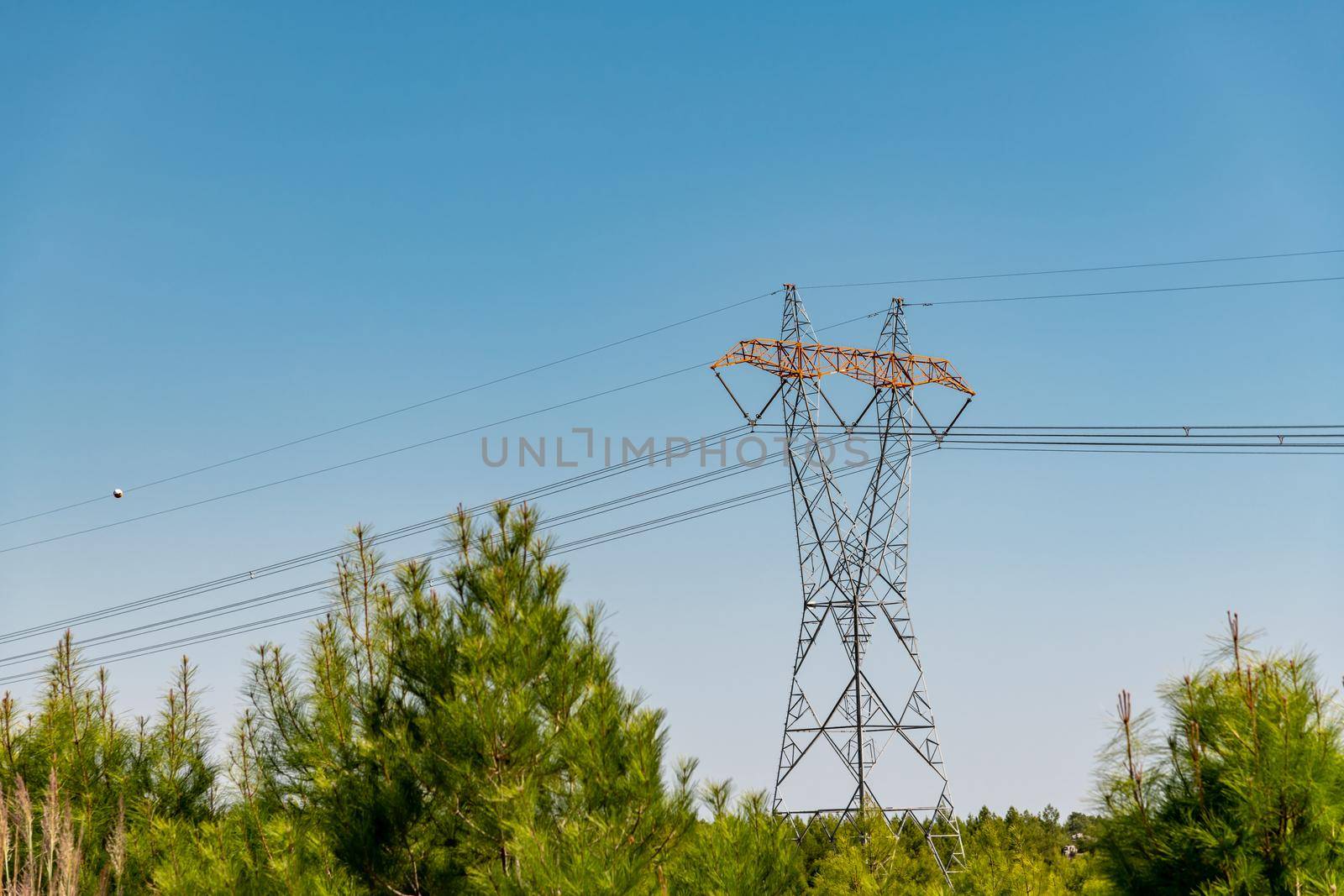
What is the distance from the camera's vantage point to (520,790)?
634cm

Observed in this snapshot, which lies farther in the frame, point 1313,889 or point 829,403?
point 829,403

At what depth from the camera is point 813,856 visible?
26922mm

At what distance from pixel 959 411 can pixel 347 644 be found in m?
16.6

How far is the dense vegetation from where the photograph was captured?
5172 millimetres

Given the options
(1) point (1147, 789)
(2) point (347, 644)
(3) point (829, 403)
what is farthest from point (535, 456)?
(1) point (1147, 789)

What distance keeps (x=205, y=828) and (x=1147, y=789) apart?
6.35 m

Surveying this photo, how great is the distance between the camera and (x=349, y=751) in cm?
793

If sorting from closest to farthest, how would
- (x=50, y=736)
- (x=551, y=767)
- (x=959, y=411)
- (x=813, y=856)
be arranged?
(x=551, y=767) < (x=50, y=736) < (x=959, y=411) < (x=813, y=856)

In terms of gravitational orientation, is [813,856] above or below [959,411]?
below

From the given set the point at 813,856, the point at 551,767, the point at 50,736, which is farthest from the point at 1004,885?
the point at 813,856

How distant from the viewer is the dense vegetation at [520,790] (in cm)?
517

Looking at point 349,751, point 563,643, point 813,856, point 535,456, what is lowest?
point 813,856

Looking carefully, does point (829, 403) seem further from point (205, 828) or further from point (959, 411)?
point (205, 828)

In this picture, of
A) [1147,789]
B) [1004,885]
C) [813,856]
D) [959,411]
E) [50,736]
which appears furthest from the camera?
[813,856]
